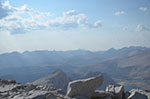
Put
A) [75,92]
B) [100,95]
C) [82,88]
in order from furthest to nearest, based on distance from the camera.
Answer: [100,95] < [82,88] < [75,92]

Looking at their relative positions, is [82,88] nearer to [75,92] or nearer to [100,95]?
[75,92]

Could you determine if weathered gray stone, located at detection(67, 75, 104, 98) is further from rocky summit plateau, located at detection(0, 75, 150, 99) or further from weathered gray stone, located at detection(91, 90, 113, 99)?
weathered gray stone, located at detection(91, 90, 113, 99)

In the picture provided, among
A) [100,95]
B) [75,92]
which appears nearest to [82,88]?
[75,92]

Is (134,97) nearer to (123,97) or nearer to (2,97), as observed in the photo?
(123,97)

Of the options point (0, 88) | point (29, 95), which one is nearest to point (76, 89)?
point (29, 95)

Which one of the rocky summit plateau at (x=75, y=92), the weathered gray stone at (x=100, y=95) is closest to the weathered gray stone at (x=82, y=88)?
the rocky summit plateau at (x=75, y=92)

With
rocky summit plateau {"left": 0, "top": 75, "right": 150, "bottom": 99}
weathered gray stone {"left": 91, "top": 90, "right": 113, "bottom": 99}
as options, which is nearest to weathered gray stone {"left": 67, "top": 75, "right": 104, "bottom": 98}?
rocky summit plateau {"left": 0, "top": 75, "right": 150, "bottom": 99}

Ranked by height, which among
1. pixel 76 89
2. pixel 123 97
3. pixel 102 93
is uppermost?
pixel 76 89

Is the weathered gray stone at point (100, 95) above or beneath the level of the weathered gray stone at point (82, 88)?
beneath

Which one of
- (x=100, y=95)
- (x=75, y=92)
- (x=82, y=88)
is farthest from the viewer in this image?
(x=100, y=95)

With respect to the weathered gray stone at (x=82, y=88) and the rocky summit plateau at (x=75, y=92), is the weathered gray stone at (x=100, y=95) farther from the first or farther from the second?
the weathered gray stone at (x=82, y=88)

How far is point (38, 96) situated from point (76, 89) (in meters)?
3.79

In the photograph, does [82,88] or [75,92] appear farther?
[82,88]

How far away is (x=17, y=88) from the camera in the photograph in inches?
736
